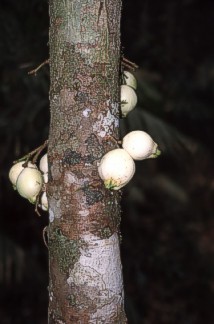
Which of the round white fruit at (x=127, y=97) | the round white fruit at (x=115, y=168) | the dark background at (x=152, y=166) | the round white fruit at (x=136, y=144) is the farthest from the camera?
the dark background at (x=152, y=166)

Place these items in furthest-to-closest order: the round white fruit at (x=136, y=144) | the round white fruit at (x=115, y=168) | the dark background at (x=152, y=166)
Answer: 1. the dark background at (x=152, y=166)
2. the round white fruit at (x=136, y=144)
3. the round white fruit at (x=115, y=168)

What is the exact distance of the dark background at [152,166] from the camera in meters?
2.32

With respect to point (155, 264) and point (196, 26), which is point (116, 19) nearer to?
point (155, 264)

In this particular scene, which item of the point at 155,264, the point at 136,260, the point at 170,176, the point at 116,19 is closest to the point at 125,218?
the point at 155,264

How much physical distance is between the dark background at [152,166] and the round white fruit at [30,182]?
2.88 ft

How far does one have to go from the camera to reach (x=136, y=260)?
2883 millimetres

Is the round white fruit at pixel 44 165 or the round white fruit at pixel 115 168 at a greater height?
the round white fruit at pixel 115 168

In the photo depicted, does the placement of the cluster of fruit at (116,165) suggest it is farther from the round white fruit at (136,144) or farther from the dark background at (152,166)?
the dark background at (152,166)

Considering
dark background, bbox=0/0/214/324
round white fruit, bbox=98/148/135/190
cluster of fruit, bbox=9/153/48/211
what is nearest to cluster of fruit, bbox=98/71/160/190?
round white fruit, bbox=98/148/135/190

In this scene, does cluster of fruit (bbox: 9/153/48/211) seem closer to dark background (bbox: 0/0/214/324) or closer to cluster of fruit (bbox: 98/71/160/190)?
cluster of fruit (bbox: 98/71/160/190)

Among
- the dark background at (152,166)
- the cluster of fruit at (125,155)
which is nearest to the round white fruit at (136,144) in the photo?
the cluster of fruit at (125,155)

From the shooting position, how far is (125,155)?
94 cm

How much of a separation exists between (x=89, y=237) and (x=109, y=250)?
49mm

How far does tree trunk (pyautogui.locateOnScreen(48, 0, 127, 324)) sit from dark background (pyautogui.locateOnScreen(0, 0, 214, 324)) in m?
0.96
